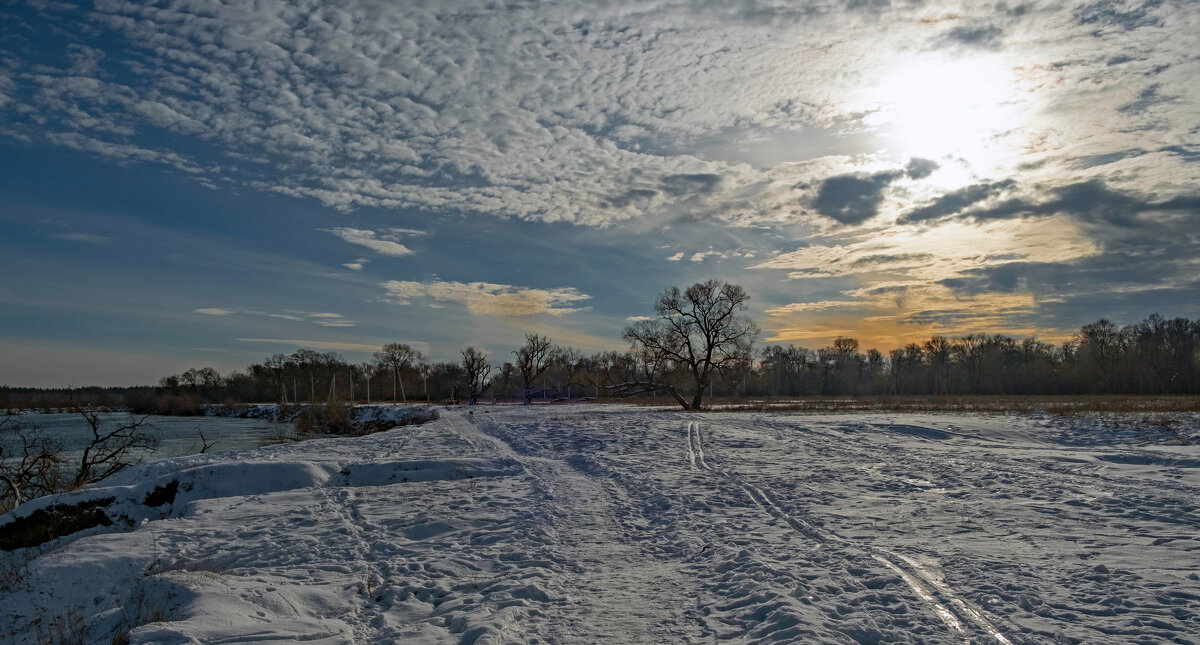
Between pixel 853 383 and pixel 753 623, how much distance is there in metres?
132

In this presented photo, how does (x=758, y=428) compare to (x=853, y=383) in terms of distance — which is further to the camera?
(x=853, y=383)

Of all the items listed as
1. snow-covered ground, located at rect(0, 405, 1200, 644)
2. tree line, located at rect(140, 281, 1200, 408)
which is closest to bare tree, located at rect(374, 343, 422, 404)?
tree line, located at rect(140, 281, 1200, 408)

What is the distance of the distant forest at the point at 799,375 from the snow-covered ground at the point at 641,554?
5087 cm

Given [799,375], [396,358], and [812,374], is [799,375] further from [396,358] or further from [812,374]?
[396,358]

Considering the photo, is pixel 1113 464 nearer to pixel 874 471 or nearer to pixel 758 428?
pixel 874 471

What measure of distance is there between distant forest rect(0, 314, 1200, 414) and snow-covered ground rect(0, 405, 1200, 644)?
167 ft

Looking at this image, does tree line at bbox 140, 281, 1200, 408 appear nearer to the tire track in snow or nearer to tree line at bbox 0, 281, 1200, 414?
tree line at bbox 0, 281, 1200, 414

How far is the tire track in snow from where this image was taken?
5297mm

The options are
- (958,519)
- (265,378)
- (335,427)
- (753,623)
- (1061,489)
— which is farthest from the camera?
(265,378)

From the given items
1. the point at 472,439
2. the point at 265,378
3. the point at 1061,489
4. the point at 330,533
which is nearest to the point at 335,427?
the point at 472,439

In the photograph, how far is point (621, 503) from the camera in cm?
1171

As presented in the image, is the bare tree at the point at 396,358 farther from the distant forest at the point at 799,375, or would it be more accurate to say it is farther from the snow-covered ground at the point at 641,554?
the snow-covered ground at the point at 641,554

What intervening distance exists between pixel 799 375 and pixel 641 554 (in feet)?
426

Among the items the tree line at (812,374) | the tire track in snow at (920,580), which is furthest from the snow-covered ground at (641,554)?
the tree line at (812,374)
